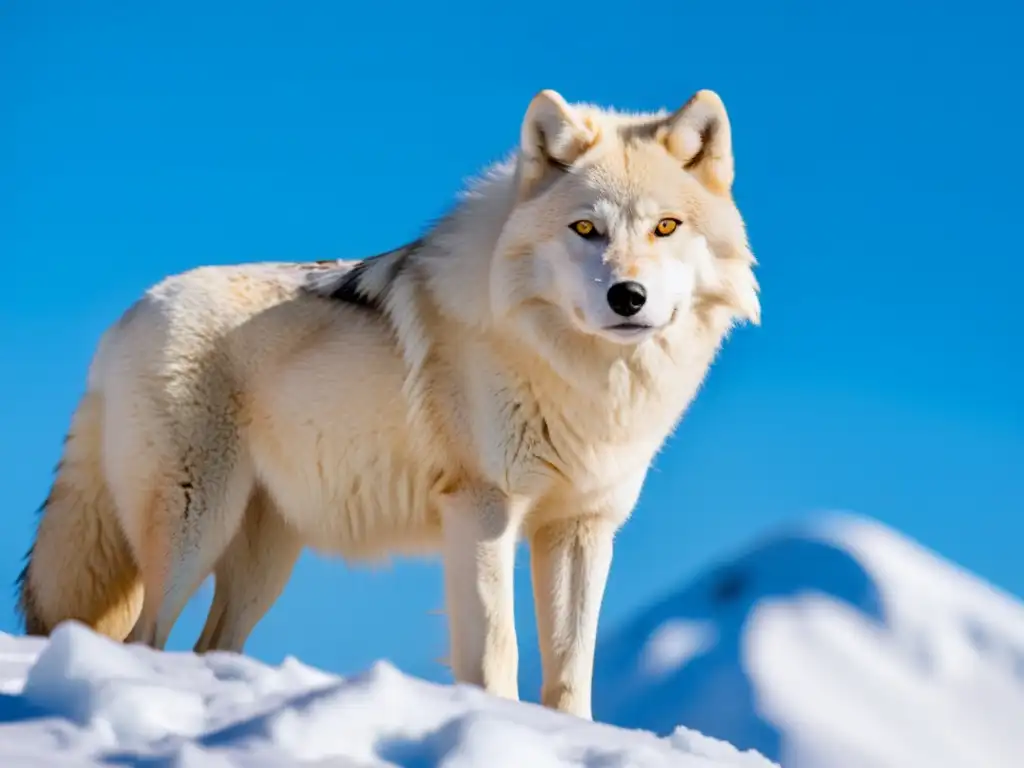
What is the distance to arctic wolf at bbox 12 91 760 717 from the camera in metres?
5.15

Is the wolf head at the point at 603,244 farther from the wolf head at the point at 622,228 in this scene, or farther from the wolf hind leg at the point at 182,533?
the wolf hind leg at the point at 182,533

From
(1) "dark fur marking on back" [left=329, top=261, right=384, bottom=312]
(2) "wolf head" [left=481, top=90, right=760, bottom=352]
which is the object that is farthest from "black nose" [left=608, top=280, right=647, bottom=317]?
(1) "dark fur marking on back" [left=329, top=261, right=384, bottom=312]

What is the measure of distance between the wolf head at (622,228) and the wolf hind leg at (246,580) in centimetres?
187

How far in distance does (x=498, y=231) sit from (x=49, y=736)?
3.50 metres

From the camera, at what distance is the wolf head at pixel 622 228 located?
16.1 ft

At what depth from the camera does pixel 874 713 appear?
17.7 meters

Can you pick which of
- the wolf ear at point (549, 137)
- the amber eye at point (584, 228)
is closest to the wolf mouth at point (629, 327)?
the amber eye at point (584, 228)

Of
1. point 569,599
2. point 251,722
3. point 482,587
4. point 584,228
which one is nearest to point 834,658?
point 569,599

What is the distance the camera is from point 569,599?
550 cm

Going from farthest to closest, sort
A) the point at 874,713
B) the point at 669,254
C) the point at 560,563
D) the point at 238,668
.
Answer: the point at 874,713, the point at 560,563, the point at 669,254, the point at 238,668

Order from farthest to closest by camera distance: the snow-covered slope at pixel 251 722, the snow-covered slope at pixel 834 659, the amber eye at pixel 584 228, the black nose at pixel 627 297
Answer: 1. the snow-covered slope at pixel 834 659
2. the amber eye at pixel 584 228
3. the black nose at pixel 627 297
4. the snow-covered slope at pixel 251 722

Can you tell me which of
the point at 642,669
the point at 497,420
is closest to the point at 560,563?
the point at 497,420

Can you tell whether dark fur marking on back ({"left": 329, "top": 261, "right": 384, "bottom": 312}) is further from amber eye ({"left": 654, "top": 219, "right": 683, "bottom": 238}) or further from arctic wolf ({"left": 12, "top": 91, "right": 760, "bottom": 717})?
amber eye ({"left": 654, "top": 219, "right": 683, "bottom": 238})

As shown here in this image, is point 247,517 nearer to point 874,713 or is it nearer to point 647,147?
point 647,147
